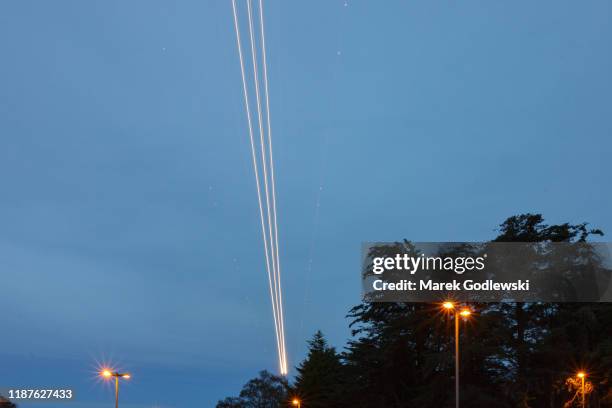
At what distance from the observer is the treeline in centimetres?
4888

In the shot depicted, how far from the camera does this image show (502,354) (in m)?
49.2

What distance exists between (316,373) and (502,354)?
46.7 m

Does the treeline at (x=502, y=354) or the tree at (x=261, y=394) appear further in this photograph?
the tree at (x=261, y=394)

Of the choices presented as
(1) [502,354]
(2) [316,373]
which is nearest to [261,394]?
(2) [316,373]

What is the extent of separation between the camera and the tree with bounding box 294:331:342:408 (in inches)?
3551

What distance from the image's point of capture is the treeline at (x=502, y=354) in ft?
160

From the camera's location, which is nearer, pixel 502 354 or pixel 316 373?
pixel 502 354

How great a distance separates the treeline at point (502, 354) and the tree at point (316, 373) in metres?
25.7

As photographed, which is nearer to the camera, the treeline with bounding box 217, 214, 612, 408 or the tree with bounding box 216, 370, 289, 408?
the treeline with bounding box 217, 214, 612, 408

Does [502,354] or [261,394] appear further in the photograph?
[261,394]

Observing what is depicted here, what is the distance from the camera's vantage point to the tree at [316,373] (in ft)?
296

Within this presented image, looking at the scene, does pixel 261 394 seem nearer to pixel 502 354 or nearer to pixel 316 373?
pixel 316 373

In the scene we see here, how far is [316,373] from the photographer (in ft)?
306

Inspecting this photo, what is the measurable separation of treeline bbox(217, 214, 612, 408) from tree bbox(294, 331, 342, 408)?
25698 millimetres
